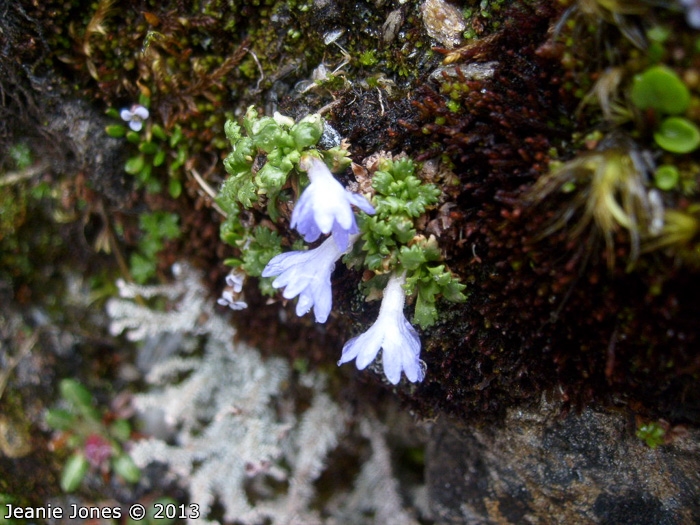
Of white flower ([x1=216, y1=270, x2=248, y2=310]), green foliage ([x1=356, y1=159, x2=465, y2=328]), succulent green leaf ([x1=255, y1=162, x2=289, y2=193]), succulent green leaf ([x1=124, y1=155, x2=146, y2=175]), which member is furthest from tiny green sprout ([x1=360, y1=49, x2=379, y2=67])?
succulent green leaf ([x1=124, y1=155, x2=146, y2=175])

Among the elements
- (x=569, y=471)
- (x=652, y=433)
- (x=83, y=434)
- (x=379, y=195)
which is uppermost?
(x=379, y=195)

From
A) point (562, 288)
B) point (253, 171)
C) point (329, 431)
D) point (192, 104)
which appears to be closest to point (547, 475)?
point (562, 288)

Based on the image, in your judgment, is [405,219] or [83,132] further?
[83,132]

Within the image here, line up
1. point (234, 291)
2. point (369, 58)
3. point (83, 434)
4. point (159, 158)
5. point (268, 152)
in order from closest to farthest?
point (268, 152)
point (369, 58)
point (234, 291)
point (159, 158)
point (83, 434)

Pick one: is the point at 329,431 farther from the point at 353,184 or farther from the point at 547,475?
the point at 353,184

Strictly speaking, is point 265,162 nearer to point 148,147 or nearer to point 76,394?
point 148,147

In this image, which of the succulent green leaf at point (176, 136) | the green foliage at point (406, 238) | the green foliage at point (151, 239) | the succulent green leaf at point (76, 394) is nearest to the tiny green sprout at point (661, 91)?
the green foliage at point (406, 238)

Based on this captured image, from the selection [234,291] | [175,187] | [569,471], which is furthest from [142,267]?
[569,471]
